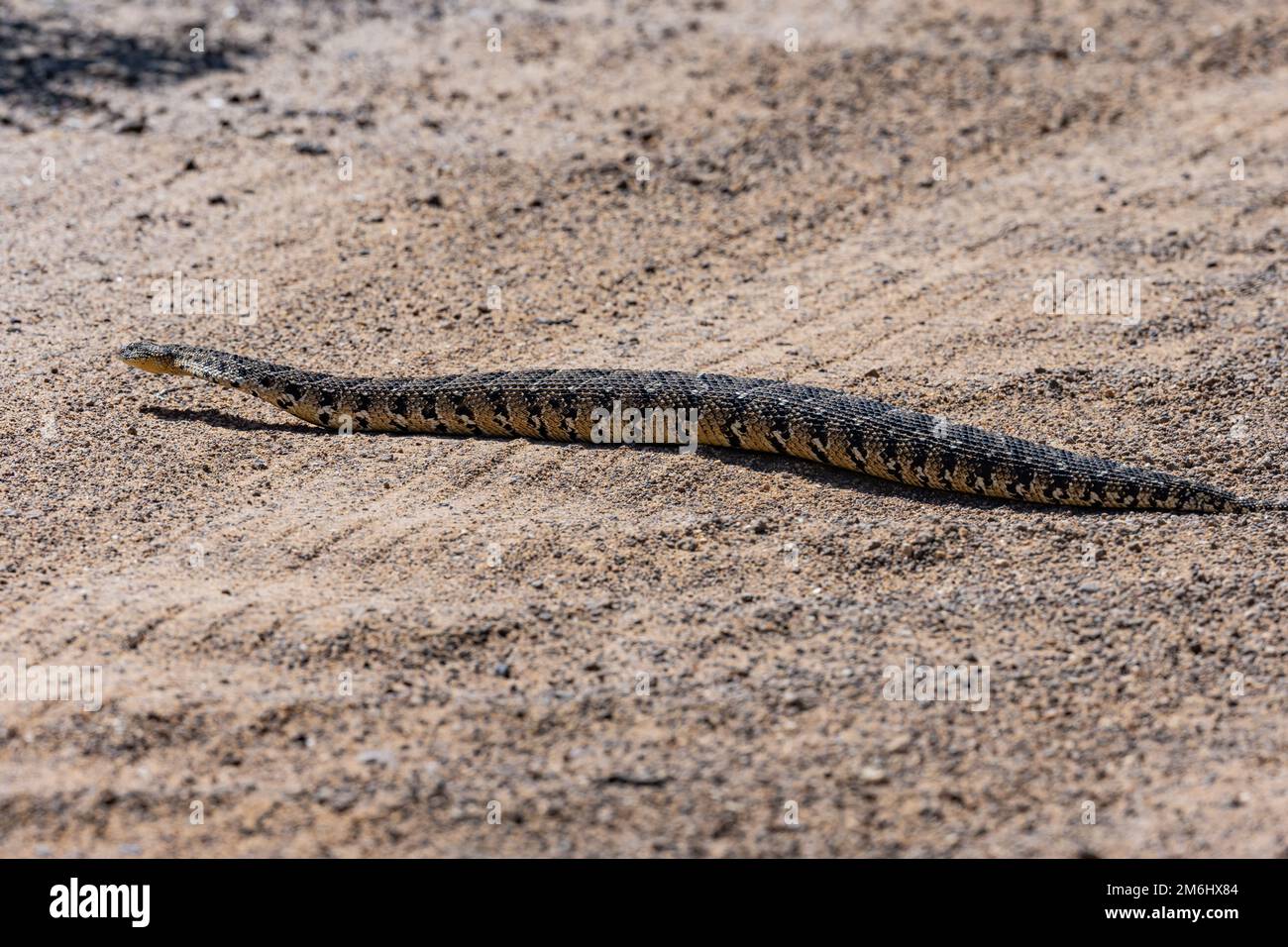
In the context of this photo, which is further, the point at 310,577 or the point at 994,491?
the point at 994,491

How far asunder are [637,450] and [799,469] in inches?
46.9

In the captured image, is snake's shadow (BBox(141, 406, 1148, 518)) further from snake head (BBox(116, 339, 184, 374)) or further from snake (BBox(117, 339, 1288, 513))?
snake head (BBox(116, 339, 184, 374))

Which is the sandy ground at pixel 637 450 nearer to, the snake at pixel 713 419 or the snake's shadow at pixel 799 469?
the snake's shadow at pixel 799 469

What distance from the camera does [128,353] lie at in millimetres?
11680

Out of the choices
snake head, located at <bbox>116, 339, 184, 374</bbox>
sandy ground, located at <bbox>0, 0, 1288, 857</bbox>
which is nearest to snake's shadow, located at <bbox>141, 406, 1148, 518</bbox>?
sandy ground, located at <bbox>0, 0, 1288, 857</bbox>

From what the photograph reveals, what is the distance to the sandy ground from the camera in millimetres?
7438

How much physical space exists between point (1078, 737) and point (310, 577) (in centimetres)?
462

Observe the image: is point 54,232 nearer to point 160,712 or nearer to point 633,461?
point 633,461

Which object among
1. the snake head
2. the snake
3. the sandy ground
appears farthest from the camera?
the snake head

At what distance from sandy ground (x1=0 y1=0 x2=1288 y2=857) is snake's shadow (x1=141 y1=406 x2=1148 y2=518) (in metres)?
0.04

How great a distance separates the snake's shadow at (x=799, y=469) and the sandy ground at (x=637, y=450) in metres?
0.04
